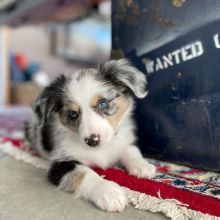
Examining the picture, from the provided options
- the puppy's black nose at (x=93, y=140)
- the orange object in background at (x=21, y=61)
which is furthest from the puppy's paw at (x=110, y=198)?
the orange object in background at (x=21, y=61)

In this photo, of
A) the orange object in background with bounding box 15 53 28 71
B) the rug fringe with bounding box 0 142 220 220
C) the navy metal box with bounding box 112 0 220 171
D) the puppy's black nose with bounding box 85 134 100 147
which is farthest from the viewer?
the orange object in background with bounding box 15 53 28 71

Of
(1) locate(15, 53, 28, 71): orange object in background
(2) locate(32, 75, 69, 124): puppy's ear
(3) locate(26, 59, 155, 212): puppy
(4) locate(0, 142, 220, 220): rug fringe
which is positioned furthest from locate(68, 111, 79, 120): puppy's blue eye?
(1) locate(15, 53, 28, 71): orange object in background

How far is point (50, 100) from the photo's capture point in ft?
6.57

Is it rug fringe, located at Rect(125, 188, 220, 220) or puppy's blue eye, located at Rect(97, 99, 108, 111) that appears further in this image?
puppy's blue eye, located at Rect(97, 99, 108, 111)

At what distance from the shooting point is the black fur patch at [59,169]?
1.74 m

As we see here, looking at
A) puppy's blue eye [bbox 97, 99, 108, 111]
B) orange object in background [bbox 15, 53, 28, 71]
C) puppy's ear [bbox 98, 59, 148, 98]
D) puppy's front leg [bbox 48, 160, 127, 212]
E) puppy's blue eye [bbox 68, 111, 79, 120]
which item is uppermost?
orange object in background [bbox 15, 53, 28, 71]

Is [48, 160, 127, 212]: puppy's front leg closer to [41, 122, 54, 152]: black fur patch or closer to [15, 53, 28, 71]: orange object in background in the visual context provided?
[41, 122, 54, 152]: black fur patch

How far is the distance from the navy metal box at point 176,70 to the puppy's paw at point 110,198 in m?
0.62

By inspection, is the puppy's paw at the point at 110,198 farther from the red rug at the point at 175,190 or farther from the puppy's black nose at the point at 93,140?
the puppy's black nose at the point at 93,140

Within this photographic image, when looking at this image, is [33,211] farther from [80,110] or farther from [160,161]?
[160,161]

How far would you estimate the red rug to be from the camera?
1347mm

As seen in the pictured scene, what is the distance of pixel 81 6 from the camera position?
11.5 ft

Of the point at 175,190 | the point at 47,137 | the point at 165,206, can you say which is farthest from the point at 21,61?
the point at 165,206

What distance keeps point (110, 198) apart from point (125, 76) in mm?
804
